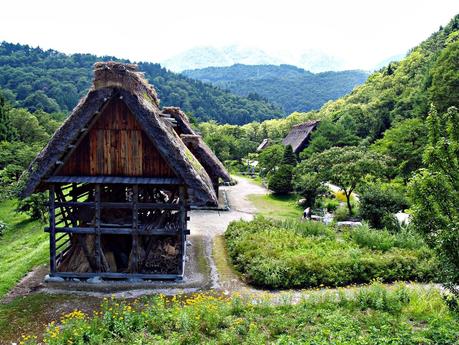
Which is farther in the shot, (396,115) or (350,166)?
(396,115)

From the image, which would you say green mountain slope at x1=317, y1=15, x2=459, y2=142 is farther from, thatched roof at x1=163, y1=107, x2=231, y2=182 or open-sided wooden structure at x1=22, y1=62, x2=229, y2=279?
open-sided wooden structure at x1=22, y1=62, x2=229, y2=279

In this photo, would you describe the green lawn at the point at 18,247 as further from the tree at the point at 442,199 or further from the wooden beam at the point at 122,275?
the tree at the point at 442,199

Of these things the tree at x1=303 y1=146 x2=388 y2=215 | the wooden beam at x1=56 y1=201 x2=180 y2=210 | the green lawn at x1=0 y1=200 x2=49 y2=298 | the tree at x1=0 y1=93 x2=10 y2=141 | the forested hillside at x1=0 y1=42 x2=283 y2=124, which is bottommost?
the green lawn at x1=0 y1=200 x2=49 y2=298

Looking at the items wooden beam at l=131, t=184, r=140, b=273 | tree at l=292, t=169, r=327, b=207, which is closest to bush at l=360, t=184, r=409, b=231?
tree at l=292, t=169, r=327, b=207

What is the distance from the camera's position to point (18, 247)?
65.3 feet

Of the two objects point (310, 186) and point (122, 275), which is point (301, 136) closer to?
point (310, 186)

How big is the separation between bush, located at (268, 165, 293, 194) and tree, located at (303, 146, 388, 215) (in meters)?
Result: 7.78

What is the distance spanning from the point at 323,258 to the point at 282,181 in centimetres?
1841

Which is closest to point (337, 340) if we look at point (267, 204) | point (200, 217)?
point (200, 217)

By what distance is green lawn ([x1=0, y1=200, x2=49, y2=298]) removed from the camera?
13.0 meters

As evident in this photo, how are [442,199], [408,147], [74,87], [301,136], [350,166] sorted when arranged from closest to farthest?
[442,199] → [350,166] → [408,147] → [301,136] → [74,87]

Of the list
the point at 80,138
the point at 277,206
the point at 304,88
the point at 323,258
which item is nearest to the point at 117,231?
the point at 80,138

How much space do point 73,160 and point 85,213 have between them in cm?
208

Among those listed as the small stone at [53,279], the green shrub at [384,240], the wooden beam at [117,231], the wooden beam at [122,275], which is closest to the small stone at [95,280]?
the wooden beam at [122,275]
